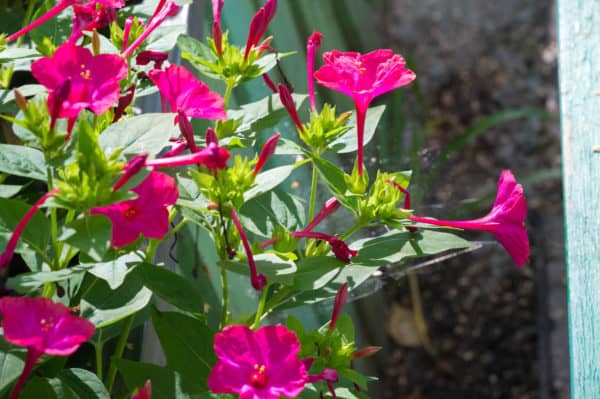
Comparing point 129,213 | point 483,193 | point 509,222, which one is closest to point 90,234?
point 129,213

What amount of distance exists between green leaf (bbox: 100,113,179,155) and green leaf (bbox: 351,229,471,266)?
0.21 m

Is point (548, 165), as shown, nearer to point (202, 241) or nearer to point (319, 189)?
point (319, 189)

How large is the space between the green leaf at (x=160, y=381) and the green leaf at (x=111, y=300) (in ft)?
0.15

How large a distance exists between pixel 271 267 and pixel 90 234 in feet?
0.51

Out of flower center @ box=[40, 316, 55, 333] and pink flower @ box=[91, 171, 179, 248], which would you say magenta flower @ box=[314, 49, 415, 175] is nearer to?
pink flower @ box=[91, 171, 179, 248]

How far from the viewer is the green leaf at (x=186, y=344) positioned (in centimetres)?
72

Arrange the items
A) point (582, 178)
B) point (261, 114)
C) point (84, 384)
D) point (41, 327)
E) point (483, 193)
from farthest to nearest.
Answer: point (483, 193)
point (582, 178)
point (261, 114)
point (84, 384)
point (41, 327)

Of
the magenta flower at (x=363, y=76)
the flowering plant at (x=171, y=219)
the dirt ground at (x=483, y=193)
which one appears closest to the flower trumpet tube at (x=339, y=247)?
the flowering plant at (x=171, y=219)

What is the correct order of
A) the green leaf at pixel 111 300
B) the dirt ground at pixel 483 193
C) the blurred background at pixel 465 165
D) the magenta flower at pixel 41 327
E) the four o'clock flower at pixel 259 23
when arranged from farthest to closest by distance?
the dirt ground at pixel 483 193
the blurred background at pixel 465 165
the four o'clock flower at pixel 259 23
the green leaf at pixel 111 300
the magenta flower at pixel 41 327

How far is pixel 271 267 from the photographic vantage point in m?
0.68

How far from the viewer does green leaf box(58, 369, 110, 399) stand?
70 centimetres

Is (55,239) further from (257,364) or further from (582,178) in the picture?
(582,178)

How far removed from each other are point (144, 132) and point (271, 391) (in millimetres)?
232

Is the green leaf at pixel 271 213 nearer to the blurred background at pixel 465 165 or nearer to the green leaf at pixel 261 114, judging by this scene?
the green leaf at pixel 261 114
